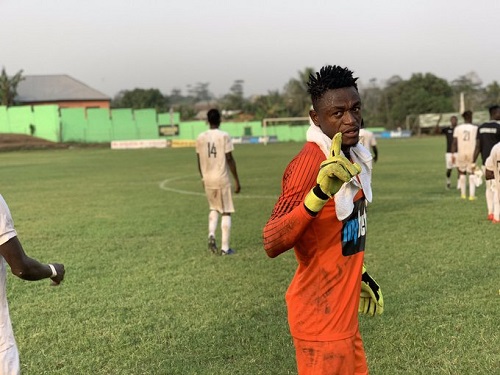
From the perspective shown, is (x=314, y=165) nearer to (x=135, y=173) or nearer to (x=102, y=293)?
(x=102, y=293)

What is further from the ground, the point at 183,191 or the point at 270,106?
the point at 270,106

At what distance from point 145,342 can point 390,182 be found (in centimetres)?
1514

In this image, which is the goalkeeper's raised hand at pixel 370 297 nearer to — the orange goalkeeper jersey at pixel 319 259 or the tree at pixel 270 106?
the orange goalkeeper jersey at pixel 319 259

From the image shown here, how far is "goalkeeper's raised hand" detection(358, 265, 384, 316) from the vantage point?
308 cm

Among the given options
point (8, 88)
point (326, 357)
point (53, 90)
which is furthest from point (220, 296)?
point (53, 90)

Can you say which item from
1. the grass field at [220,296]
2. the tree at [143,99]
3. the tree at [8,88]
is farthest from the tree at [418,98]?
the grass field at [220,296]

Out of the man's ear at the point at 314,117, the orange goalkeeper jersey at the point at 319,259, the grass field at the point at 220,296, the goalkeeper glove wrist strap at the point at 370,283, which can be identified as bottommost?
the grass field at the point at 220,296

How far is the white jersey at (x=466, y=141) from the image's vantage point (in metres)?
14.9

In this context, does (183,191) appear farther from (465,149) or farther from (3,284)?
(3,284)

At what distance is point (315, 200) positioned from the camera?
2256 mm

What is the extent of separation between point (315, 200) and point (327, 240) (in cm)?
36

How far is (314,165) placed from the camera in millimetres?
2482

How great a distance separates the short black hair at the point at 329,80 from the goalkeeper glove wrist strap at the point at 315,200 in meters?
0.57

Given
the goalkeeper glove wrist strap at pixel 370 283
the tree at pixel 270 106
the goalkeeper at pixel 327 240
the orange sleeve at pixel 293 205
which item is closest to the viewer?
the orange sleeve at pixel 293 205
